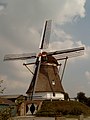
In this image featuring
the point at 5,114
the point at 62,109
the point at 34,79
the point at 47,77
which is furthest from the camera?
the point at 47,77

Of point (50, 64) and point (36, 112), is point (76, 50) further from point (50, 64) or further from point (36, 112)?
point (36, 112)

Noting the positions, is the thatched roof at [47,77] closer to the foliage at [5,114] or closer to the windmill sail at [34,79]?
the windmill sail at [34,79]

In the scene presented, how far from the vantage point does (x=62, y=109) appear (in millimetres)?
46812

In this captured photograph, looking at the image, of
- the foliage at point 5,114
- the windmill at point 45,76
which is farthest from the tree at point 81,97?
the foliage at point 5,114

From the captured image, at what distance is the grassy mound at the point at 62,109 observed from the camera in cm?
4584

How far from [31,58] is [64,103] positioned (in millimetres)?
8859

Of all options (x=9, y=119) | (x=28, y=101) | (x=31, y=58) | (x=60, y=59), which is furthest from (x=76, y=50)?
(x=9, y=119)

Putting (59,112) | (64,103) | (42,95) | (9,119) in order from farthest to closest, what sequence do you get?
(42,95)
(64,103)
(59,112)
(9,119)

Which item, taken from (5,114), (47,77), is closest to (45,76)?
(47,77)

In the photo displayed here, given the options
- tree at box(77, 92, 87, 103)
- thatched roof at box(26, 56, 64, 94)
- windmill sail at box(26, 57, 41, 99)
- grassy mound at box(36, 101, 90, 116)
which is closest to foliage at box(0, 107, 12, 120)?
grassy mound at box(36, 101, 90, 116)

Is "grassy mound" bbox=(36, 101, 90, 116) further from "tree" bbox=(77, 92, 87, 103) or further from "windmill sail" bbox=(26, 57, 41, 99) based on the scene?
"tree" bbox=(77, 92, 87, 103)

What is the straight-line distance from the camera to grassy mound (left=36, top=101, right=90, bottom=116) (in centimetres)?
4584

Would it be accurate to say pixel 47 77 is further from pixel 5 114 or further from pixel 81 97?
pixel 5 114

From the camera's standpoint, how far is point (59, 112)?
45.9m
